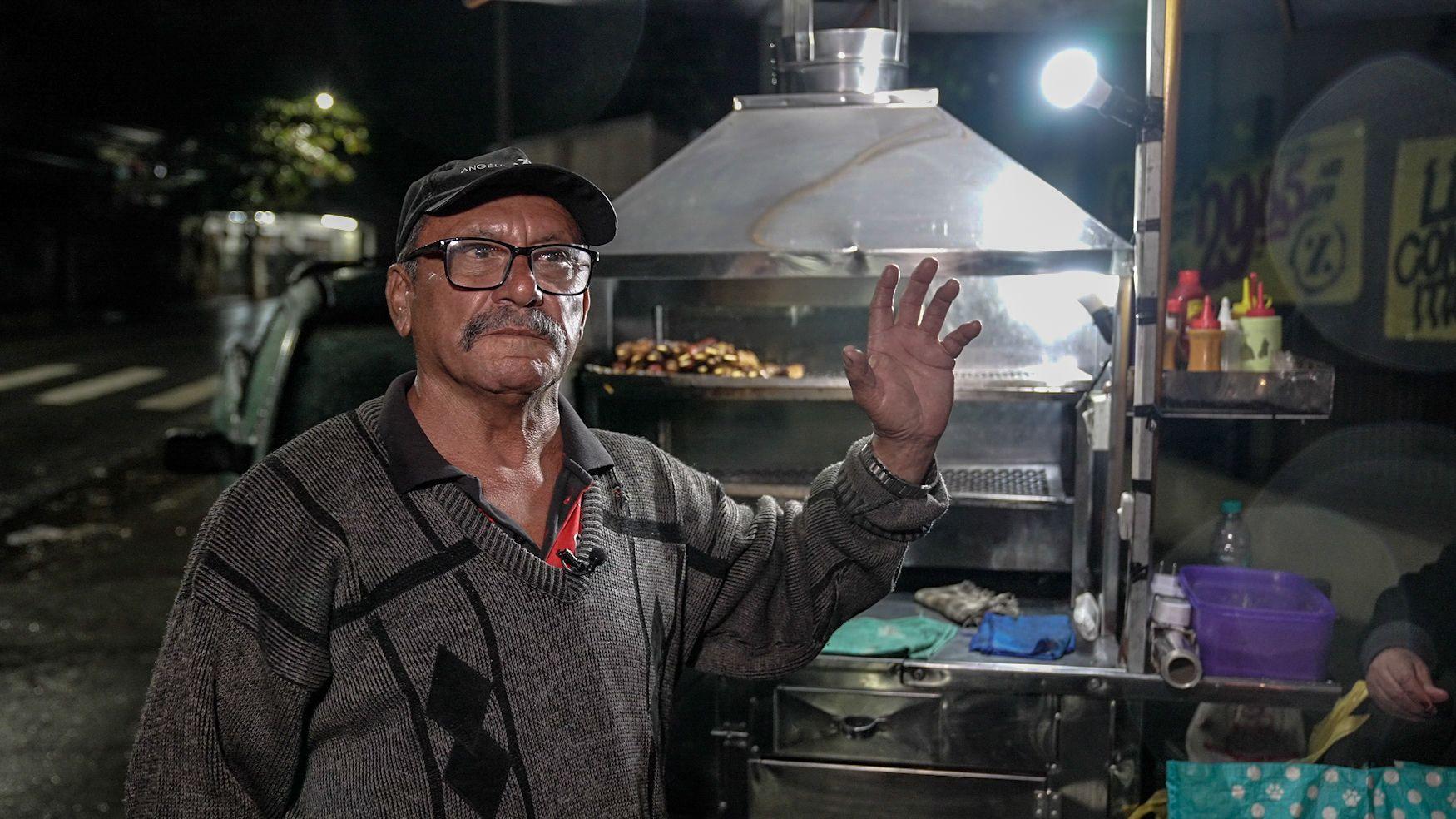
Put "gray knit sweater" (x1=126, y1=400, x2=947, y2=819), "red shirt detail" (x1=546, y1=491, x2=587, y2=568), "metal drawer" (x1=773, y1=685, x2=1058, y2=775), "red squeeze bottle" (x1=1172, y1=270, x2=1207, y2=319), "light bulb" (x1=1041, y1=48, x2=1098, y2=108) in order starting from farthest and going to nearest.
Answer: "red squeeze bottle" (x1=1172, y1=270, x2=1207, y2=319)
"metal drawer" (x1=773, y1=685, x2=1058, y2=775)
"light bulb" (x1=1041, y1=48, x2=1098, y2=108)
"red shirt detail" (x1=546, y1=491, x2=587, y2=568)
"gray knit sweater" (x1=126, y1=400, x2=947, y2=819)

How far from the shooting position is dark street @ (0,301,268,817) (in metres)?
5.20

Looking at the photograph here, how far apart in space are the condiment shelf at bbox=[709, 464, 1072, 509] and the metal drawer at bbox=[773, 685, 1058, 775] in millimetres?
779

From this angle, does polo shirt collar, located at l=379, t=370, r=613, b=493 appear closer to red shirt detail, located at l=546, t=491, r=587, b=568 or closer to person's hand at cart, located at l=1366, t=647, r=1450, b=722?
red shirt detail, located at l=546, t=491, r=587, b=568

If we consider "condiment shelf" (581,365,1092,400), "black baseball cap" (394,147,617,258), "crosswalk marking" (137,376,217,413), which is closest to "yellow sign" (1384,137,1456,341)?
"condiment shelf" (581,365,1092,400)

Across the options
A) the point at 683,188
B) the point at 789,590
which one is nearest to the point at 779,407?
the point at 683,188

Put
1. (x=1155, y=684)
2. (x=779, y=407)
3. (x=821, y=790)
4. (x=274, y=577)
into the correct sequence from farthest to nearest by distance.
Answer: (x=779, y=407)
(x=821, y=790)
(x=1155, y=684)
(x=274, y=577)

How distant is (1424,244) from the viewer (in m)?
6.82

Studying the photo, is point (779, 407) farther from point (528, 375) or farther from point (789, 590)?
point (528, 375)

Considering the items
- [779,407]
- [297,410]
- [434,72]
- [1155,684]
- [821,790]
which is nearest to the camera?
[1155,684]

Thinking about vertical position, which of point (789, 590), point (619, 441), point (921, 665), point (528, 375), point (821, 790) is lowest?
point (821, 790)

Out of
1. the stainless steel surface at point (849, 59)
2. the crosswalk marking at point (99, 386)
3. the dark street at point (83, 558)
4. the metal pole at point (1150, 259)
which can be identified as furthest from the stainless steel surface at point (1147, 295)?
the crosswalk marking at point (99, 386)

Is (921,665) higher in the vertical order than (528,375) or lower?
lower

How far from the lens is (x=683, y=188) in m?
3.83

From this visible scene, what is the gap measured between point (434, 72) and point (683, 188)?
11.3 m
